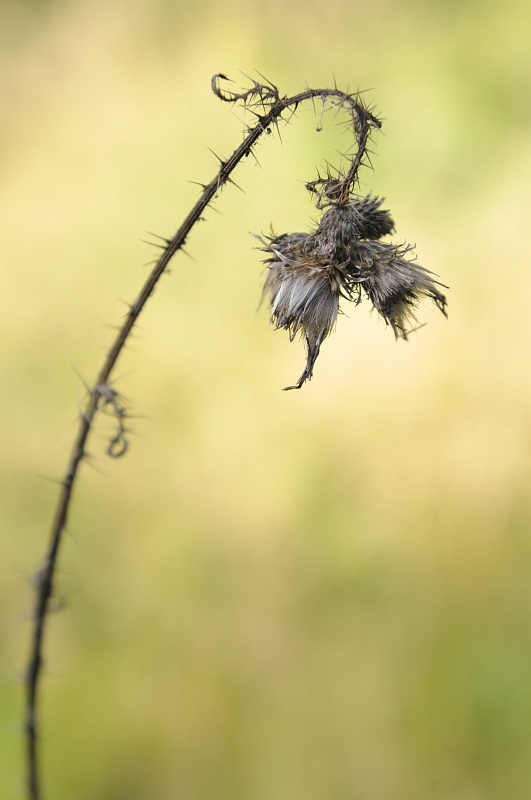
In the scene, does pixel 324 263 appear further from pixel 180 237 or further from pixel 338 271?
pixel 180 237

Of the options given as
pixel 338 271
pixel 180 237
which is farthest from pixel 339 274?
pixel 180 237

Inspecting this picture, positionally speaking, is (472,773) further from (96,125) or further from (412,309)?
(96,125)

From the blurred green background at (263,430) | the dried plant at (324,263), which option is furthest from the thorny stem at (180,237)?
the blurred green background at (263,430)

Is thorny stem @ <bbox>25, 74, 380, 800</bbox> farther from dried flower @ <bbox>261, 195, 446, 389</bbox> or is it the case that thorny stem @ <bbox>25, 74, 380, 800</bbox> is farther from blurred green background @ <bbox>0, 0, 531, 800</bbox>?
blurred green background @ <bbox>0, 0, 531, 800</bbox>

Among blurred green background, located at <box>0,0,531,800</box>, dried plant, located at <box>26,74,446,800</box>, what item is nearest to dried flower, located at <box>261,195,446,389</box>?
dried plant, located at <box>26,74,446,800</box>

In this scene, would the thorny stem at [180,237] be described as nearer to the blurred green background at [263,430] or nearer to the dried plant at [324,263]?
the dried plant at [324,263]

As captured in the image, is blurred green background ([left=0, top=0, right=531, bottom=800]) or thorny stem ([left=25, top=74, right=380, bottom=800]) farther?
blurred green background ([left=0, top=0, right=531, bottom=800])
